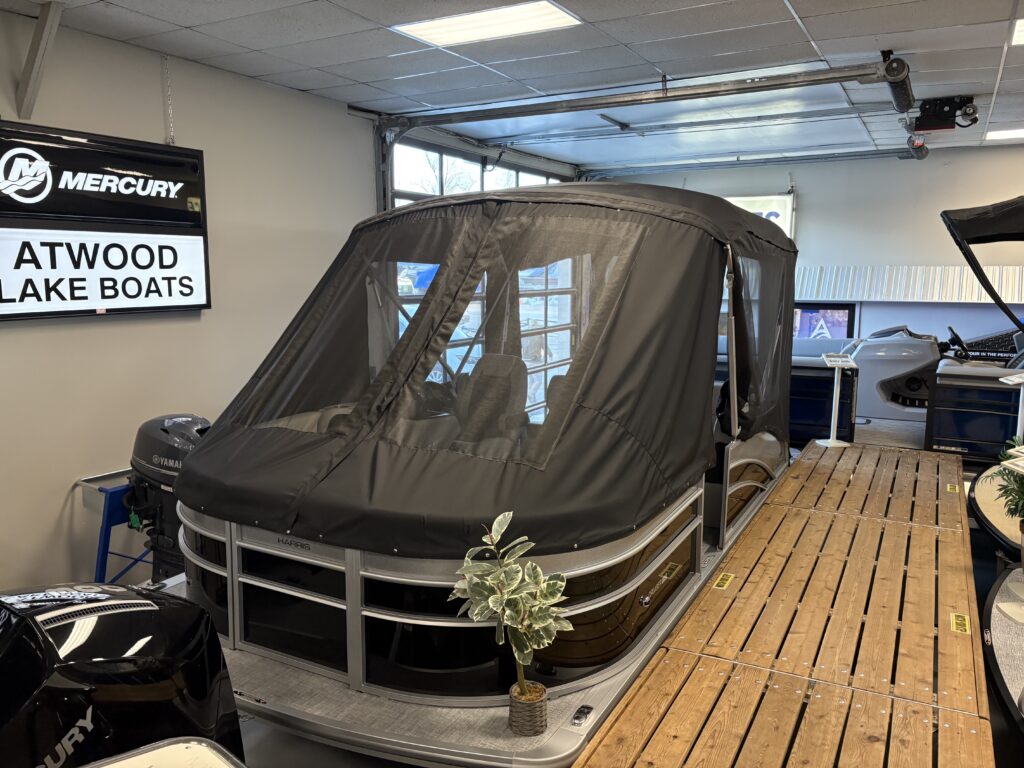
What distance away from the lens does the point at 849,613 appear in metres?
3.28

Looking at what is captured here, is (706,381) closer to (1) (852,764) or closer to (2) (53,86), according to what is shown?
(1) (852,764)

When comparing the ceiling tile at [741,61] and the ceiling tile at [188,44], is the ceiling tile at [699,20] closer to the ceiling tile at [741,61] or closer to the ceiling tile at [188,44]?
the ceiling tile at [741,61]

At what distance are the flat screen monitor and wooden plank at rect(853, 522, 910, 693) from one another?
702cm

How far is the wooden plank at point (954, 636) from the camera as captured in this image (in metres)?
2.64

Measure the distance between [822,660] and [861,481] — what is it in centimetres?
276

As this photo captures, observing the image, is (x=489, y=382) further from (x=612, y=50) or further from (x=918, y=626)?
(x=612, y=50)

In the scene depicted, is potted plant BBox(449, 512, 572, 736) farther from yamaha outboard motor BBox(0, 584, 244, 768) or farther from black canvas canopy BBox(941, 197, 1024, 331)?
black canvas canopy BBox(941, 197, 1024, 331)

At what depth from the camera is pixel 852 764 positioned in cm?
228

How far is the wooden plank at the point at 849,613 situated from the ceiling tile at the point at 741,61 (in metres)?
3.28

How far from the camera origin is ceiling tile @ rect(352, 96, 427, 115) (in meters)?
6.80

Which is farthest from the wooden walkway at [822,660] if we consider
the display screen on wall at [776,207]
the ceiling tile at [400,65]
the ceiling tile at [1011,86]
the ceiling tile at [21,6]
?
the display screen on wall at [776,207]


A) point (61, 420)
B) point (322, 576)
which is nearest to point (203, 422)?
point (61, 420)

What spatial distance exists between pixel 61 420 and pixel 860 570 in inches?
178

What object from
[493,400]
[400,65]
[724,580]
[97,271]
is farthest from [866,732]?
[400,65]
